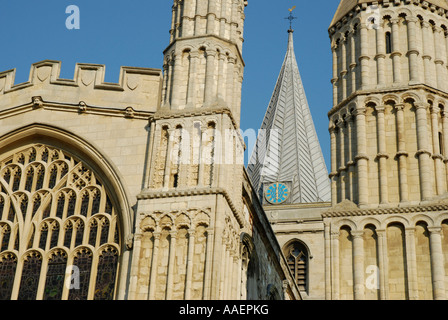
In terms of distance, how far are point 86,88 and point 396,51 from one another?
8.50 metres

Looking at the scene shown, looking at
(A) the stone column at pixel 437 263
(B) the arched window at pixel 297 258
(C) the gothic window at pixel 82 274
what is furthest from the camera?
(B) the arched window at pixel 297 258

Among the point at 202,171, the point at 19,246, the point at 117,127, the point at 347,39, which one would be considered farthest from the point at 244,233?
the point at 347,39

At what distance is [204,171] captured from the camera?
20500 millimetres

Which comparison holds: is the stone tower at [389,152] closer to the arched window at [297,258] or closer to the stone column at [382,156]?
the stone column at [382,156]

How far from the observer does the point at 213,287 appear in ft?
61.3

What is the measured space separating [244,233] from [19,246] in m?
5.40

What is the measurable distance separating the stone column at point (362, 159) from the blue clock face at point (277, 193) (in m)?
22.5

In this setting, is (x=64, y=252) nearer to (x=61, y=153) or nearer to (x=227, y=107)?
(x=61, y=153)

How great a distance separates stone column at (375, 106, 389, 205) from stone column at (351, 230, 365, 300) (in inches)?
42.4

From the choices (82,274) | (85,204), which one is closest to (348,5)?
(85,204)

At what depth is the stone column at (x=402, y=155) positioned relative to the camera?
75.6ft

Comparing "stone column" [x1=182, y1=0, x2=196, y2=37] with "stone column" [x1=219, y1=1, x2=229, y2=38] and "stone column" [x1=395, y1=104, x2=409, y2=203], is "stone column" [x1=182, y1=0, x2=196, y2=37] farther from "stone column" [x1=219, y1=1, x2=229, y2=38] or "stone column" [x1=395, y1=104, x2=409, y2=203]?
"stone column" [x1=395, y1=104, x2=409, y2=203]

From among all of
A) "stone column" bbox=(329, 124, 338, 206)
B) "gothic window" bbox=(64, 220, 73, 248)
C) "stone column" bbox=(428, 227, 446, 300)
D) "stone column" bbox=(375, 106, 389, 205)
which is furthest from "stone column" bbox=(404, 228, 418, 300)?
"gothic window" bbox=(64, 220, 73, 248)

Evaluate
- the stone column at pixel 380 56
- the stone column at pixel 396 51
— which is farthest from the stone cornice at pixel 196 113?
the stone column at pixel 396 51
